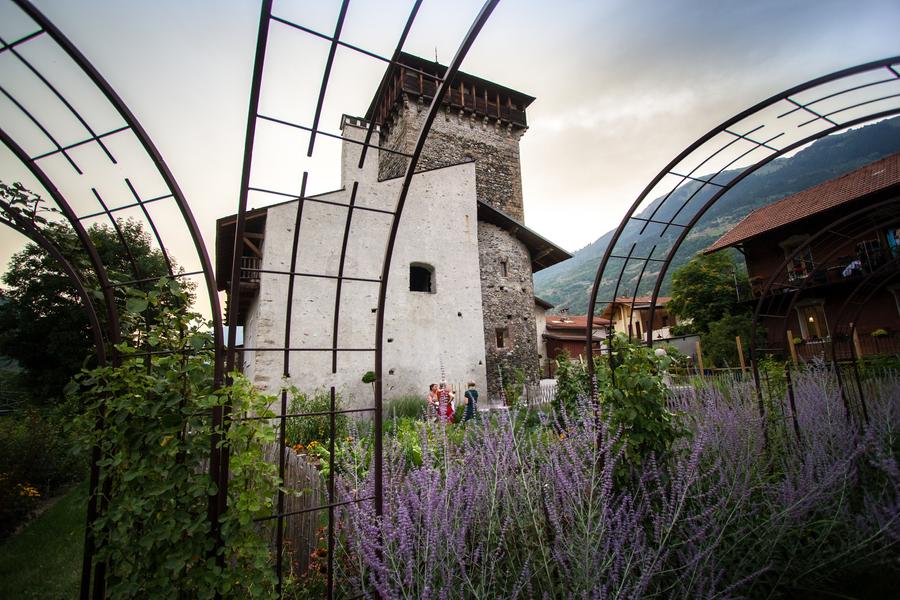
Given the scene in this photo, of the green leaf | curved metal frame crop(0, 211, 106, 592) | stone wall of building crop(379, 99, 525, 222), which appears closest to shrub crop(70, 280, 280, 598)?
the green leaf

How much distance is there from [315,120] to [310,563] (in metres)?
2.76

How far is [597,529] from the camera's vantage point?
172cm

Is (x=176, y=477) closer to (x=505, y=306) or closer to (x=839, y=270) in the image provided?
(x=505, y=306)

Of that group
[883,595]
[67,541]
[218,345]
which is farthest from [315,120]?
[67,541]

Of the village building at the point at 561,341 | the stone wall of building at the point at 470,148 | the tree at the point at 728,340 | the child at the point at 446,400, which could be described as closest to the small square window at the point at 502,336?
the child at the point at 446,400

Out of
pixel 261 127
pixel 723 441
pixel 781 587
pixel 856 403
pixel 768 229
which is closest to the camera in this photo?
pixel 261 127

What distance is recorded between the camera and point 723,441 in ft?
9.58

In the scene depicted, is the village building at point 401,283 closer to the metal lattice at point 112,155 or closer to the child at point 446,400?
the child at point 446,400

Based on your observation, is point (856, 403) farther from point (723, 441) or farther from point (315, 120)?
point (315, 120)

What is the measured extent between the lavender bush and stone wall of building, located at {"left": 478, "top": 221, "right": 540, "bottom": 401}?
9.65 metres

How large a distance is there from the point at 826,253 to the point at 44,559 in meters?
22.9

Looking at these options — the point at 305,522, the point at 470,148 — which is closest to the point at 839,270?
the point at 470,148

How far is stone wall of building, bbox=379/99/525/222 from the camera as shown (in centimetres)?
1795

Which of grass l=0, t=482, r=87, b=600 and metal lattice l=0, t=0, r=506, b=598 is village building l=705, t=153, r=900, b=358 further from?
grass l=0, t=482, r=87, b=600
